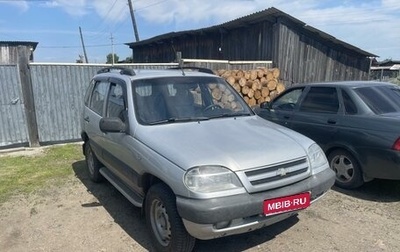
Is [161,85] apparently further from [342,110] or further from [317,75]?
[317,75]

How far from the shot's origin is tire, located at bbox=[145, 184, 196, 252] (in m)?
3.02

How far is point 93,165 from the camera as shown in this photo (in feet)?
18.4

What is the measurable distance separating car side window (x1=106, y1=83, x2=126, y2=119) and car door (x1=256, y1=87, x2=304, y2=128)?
10.3 feet

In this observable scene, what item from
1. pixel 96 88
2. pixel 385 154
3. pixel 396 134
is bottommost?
pixel 385 154

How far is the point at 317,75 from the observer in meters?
14.2

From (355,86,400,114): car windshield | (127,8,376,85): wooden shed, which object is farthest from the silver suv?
(127,8,376,85): wooden shed

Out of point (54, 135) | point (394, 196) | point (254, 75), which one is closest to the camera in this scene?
point (394, 196)

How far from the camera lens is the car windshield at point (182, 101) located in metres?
3.82

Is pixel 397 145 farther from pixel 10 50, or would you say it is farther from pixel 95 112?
pixel 10 50

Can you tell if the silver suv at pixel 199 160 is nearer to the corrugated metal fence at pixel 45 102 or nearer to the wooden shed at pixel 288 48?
the corrugated metal fence at pixel 45 102

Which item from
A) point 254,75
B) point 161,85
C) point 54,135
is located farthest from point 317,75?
point 161,85

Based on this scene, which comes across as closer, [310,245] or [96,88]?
[310,245]

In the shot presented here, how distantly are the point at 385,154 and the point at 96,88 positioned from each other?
4395 mm

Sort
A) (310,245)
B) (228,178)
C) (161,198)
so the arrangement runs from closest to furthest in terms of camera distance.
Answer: (228,178)
(161,198)
(310,245)
